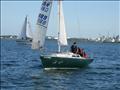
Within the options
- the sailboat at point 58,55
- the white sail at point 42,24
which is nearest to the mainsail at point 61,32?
the sailboat at point 58,55

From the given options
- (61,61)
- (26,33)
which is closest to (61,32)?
(61,61)

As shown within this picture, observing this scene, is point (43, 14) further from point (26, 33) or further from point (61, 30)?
point (26, 33)

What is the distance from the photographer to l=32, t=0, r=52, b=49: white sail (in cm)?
4053

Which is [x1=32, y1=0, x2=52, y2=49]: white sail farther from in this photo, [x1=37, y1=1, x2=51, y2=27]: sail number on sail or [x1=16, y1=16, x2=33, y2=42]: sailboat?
[x1=16, y1=16, x2=33, y2=42]: sailboat

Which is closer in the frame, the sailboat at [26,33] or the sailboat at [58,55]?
the sailboat at [58,55]

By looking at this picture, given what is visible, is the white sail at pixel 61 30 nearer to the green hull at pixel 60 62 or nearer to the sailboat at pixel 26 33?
the green hull at pixel 60 62

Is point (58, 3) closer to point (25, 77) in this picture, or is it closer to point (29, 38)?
point (25, 77)

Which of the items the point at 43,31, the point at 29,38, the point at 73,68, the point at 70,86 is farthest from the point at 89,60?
the point at 29,38

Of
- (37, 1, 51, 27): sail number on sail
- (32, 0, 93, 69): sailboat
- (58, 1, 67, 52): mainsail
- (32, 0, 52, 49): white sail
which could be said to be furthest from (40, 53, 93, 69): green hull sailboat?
(37, 1, 51, 27): sail number on sail

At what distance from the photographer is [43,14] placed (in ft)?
133

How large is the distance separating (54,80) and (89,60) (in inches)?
381

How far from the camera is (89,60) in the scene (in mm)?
42844

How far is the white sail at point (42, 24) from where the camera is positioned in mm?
40531

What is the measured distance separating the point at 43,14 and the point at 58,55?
4.24m
